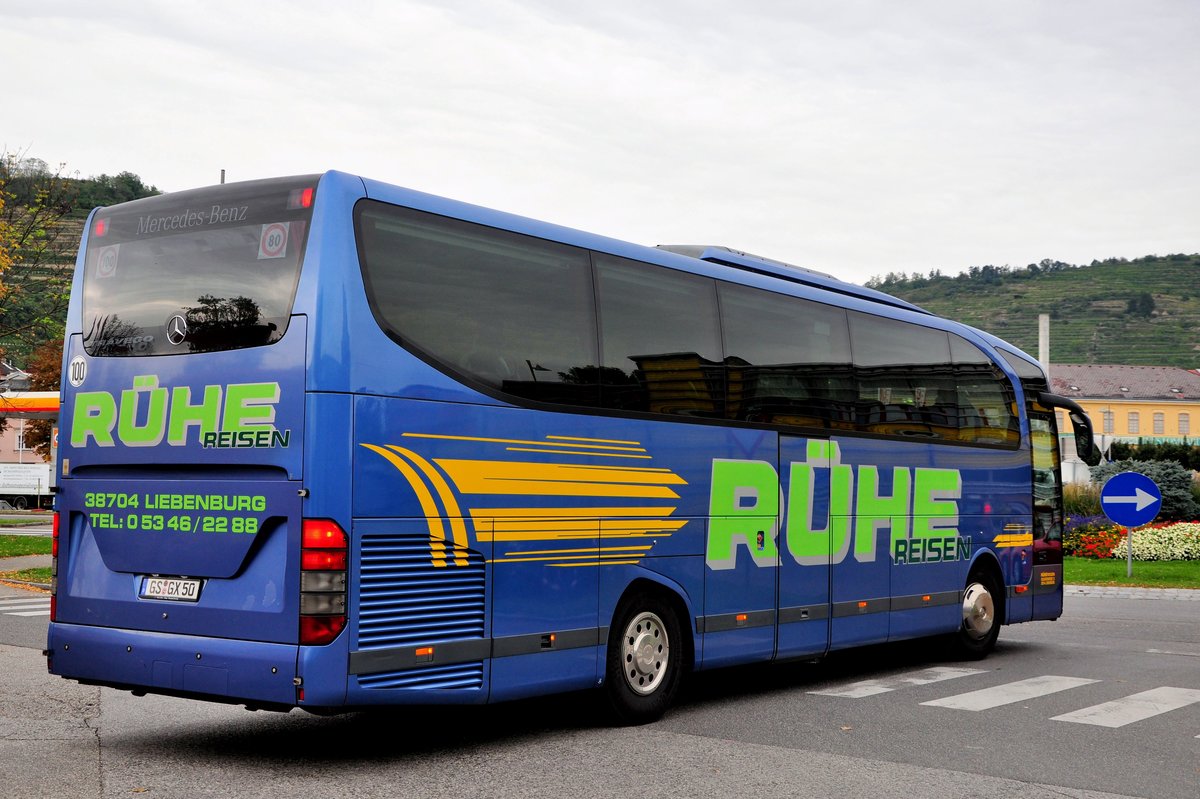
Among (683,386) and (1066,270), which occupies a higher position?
(1066,270)

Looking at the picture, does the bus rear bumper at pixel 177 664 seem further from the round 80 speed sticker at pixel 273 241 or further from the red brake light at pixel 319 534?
the round 80 speed sticker at pixel 273 241

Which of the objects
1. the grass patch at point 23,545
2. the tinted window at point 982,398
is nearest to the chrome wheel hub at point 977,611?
the tinted window at point 982,398

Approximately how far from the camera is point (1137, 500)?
22859 mm

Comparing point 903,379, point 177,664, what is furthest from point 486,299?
point 903,379

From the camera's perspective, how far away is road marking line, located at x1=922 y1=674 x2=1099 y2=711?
35.0ft

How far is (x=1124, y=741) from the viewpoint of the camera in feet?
29.7

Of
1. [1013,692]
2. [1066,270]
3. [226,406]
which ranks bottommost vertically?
[1013,692]

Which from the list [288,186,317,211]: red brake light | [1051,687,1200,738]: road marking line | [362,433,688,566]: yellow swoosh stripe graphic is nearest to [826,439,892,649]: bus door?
[1051,687,1200,738]: road marking line

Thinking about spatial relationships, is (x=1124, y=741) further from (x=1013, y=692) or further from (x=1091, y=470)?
(x=1091, y=470)

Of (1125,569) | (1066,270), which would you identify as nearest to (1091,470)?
(1125,569)

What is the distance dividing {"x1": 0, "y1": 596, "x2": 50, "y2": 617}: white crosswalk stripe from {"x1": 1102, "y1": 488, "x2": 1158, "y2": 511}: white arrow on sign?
16752 mm

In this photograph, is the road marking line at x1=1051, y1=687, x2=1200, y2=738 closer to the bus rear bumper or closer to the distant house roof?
the bus rear bumper

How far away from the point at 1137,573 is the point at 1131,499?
5072 mm

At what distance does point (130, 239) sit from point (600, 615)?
3.87 m
